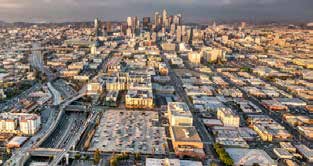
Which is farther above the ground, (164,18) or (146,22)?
(164,18)

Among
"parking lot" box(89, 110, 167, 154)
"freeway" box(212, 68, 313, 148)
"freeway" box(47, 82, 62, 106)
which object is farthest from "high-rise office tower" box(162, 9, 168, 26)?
"parking lot" box(89, 110, 167, 154)

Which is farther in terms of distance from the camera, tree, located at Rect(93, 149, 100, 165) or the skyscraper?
the skyscraper

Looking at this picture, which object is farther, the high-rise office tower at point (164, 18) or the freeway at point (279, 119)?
the high-rise office tower at point (164, 18)

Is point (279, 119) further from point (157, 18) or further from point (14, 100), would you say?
point (157, 18)

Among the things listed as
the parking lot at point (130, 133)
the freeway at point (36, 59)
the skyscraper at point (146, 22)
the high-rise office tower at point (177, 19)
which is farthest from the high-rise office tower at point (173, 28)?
the parking lot at point (130, 133)

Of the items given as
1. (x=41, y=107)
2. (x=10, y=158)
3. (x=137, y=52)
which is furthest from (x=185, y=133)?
(x=137, y=52)

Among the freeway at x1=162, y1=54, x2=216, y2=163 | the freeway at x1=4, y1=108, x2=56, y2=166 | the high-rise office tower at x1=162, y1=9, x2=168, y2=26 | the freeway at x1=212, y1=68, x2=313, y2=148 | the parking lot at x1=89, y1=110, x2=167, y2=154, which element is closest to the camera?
the freeway at x1=4, y1=108, x2=56, y2=166

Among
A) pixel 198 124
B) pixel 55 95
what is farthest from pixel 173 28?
pixel 198 124

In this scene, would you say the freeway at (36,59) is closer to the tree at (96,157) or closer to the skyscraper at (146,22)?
the tree at (96,157)

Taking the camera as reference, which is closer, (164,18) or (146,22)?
(146,22)

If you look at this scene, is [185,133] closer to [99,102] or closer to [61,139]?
[61,139]

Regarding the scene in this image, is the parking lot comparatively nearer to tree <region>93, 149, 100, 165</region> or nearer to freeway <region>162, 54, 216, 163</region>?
tree <region>93, 149, 100, 165</region>
